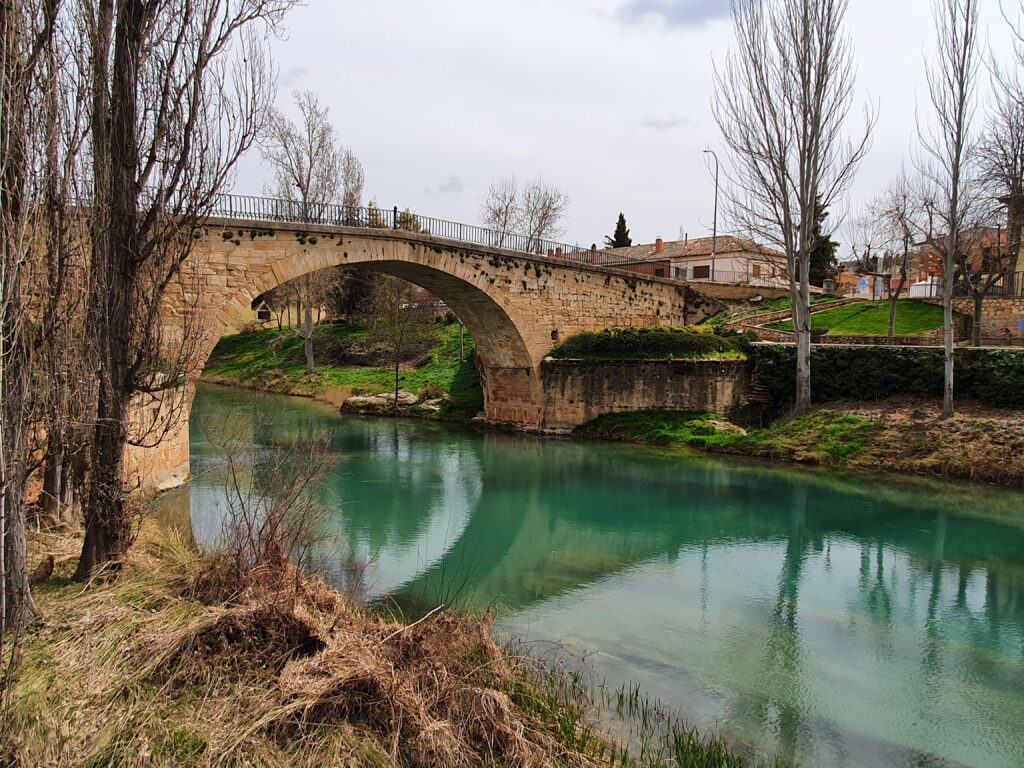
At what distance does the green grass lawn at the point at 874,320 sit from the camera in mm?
24438

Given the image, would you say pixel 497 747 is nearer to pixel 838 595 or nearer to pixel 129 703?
pixel 129 703

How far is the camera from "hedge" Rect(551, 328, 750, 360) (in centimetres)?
2067

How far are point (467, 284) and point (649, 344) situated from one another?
5.68 metres

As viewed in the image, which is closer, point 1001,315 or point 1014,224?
point 1014,224

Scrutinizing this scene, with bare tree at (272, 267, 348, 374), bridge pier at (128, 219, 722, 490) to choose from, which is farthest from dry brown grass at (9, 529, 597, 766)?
bare tree at (272, 267, 348, 374)

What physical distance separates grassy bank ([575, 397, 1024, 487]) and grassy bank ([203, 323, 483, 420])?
8.22m

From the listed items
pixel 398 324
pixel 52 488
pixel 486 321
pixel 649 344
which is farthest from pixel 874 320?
pixel 52 488

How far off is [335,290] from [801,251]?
26.5 m

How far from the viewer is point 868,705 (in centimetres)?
625

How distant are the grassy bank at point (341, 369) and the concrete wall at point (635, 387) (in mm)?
3859

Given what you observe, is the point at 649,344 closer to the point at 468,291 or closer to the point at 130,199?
the point at 468,291

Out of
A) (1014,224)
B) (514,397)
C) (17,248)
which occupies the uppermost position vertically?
(1014,224)

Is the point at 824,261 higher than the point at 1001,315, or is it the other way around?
Result: the point at 824,261

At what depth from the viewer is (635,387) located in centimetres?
2073
